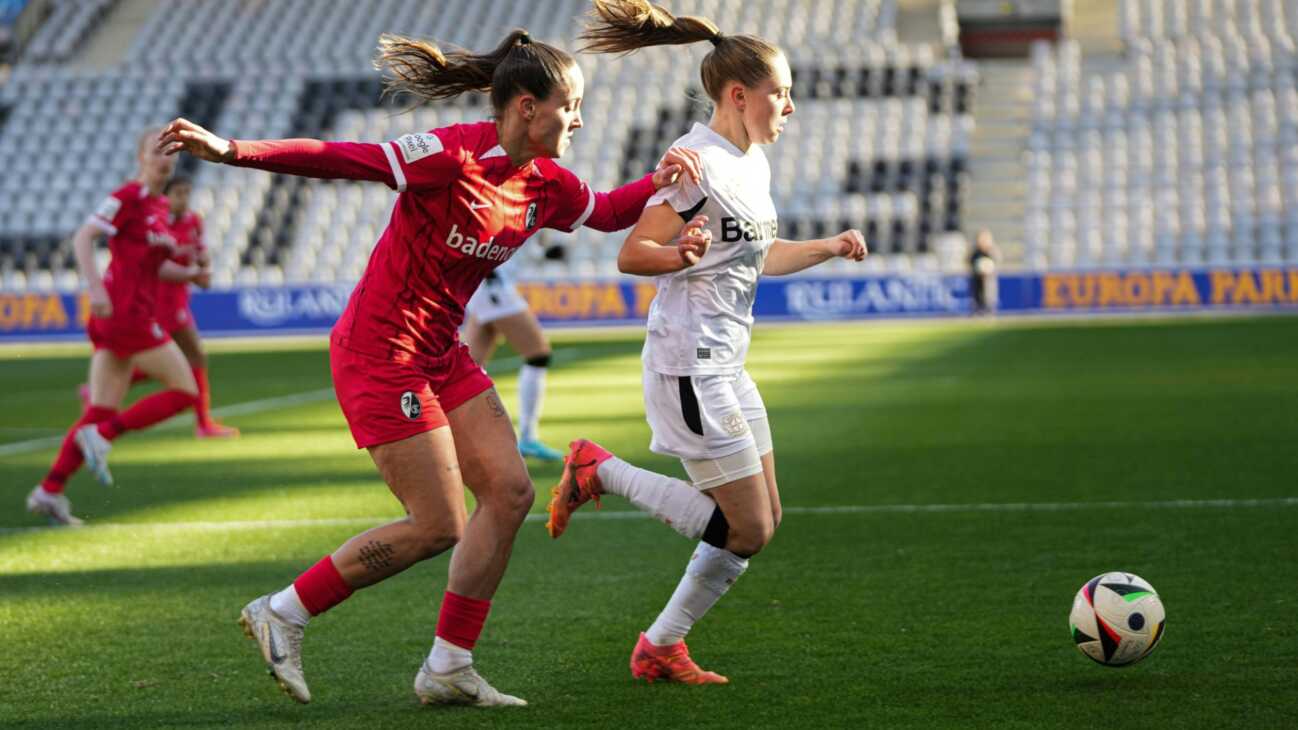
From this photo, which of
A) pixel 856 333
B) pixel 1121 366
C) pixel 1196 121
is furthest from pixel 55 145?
pixel 1121 366

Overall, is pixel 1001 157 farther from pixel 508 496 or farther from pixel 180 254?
pixel 508 496

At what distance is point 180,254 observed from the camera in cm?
1064

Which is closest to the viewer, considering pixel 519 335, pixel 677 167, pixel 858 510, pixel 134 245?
pixel 677 167

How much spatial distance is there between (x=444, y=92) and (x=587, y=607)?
2.18m

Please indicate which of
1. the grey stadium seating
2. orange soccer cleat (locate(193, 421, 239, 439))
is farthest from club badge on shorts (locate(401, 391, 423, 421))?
the grey stadium seating

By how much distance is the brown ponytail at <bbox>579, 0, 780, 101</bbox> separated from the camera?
4.92m

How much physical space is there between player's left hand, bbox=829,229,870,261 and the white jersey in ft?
0.74

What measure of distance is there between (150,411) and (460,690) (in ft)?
17.9

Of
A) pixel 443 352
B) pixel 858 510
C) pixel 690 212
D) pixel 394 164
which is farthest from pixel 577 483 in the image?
pixel 858 510

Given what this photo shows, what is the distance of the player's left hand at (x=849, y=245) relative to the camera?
5078mm

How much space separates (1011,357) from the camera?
20.0m

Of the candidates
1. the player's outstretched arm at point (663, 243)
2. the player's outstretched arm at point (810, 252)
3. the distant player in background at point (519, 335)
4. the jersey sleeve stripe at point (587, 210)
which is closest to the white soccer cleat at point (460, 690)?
the player's outstretched arm at point (663, 243)

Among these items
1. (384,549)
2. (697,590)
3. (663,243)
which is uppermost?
(663,243)

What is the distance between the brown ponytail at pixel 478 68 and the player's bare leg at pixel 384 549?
3.24 feet
